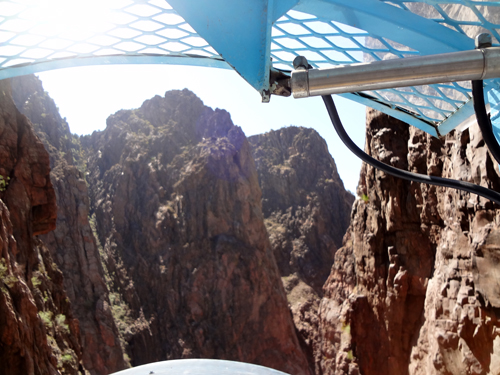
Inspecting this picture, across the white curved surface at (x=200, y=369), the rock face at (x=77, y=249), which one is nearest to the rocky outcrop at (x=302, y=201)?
the rock face at (x=77, y=249)

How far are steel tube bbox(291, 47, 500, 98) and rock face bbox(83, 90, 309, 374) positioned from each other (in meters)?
32.5

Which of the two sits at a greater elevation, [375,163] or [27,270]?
[375,163]

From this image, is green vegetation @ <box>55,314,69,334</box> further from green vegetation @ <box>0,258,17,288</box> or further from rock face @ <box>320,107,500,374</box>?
rock face @ <box>320,107,500,374</box>

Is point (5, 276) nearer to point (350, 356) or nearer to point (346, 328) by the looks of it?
point (350, 356)

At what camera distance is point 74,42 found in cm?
279

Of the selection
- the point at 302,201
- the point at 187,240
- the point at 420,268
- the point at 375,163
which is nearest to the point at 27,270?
the point at 420,268

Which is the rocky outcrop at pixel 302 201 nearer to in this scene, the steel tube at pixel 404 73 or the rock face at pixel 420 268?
the rock face at pixel 420 268

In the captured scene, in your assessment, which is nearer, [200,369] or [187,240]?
[200,369]

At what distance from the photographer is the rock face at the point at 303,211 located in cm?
4012

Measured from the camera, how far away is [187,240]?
3647cm

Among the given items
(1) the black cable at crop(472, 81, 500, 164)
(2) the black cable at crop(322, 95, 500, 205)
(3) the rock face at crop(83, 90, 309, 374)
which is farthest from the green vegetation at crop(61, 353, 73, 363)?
(3) the rock face at crop(83, 90, 309, 374)

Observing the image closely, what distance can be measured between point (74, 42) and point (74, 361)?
38.3 feet

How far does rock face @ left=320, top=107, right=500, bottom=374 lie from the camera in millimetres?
6184

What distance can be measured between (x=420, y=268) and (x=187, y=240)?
2759 centimetres
